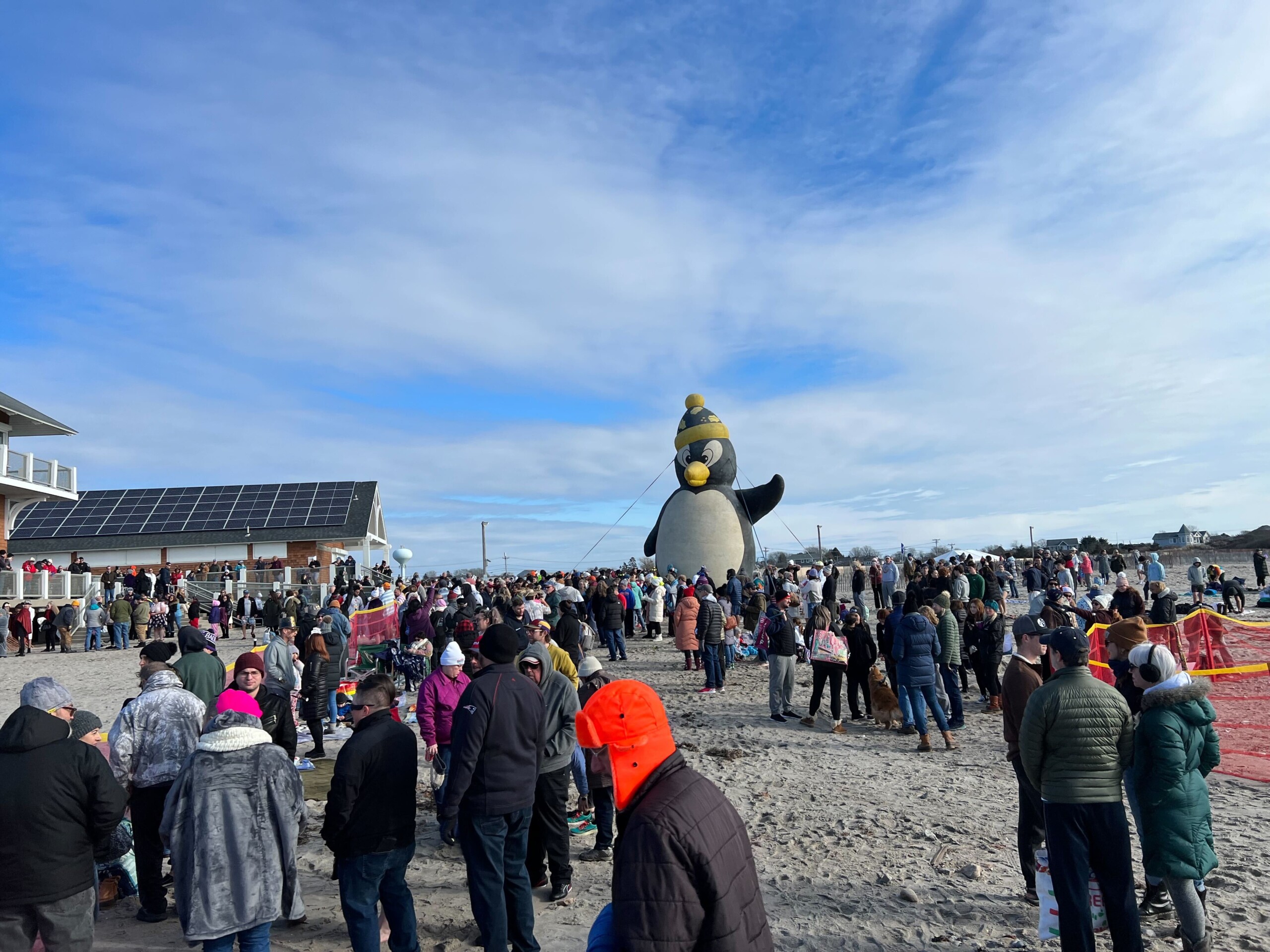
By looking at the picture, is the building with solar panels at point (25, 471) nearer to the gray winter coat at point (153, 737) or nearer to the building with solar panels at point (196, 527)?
the building with solar panels at point (196, 527)

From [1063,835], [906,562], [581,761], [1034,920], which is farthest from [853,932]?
[906,562]

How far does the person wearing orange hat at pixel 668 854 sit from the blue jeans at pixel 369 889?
7.00ft

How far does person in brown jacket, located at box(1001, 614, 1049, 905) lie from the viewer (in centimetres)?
466

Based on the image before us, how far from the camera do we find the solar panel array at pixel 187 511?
107 feet

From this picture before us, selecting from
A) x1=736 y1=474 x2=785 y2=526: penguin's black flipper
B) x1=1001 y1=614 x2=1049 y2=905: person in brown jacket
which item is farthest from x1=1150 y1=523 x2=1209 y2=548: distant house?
x1=1001 y1=614 x2=1049 y2=905: person in brown jacket

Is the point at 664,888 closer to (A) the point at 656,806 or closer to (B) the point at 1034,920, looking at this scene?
(A) the point at 656,806

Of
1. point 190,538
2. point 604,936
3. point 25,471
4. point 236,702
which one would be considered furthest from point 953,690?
point 190,538

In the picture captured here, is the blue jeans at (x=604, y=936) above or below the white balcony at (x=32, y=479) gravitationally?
below

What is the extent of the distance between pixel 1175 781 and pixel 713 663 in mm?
8058

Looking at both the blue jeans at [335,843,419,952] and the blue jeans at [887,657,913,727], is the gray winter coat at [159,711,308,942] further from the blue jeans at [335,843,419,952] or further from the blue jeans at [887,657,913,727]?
the blue jeans at [887,657,913,727]

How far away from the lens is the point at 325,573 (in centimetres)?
3166

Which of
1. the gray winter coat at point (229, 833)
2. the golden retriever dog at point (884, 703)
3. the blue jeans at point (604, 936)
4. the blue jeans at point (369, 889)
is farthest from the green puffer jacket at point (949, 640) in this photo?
the blue jeans at point (604, 936)

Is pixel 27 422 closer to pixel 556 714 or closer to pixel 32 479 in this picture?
pixel 32 479

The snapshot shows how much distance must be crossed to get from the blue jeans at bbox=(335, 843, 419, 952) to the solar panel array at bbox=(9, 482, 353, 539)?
31733mm
